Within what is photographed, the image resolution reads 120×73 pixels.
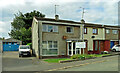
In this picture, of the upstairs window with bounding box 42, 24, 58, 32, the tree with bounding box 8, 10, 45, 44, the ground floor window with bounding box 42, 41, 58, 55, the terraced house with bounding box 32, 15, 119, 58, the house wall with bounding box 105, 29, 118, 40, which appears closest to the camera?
the terraced house with bounding box 32, 15, 119, 58

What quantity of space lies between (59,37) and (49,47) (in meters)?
2.28

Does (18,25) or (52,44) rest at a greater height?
(18,25)

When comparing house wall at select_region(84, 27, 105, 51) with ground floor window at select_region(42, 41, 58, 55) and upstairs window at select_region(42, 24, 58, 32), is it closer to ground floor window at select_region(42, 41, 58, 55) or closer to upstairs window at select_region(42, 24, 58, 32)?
upstairs window at select_region(42, 24, 58, 32)

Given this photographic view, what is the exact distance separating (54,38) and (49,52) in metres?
2.25

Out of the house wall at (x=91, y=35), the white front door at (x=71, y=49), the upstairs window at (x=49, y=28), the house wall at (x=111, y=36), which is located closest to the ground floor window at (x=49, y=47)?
the upstairs window at (x=49, y=28)

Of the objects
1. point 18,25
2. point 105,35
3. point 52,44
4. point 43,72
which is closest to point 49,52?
point 52,44

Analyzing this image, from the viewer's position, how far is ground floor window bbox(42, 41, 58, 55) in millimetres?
20823

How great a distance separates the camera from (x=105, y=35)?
28.1m

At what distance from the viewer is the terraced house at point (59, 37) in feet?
68.0

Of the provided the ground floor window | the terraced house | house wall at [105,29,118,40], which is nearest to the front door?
the terraced house

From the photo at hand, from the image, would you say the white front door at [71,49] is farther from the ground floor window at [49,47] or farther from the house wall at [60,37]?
the ground floor window at [49,47]

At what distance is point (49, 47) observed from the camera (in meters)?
21.1

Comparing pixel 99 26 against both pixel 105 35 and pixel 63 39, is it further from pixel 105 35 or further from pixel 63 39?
pixel 63 39

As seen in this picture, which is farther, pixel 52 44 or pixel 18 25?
pixel 18 25
